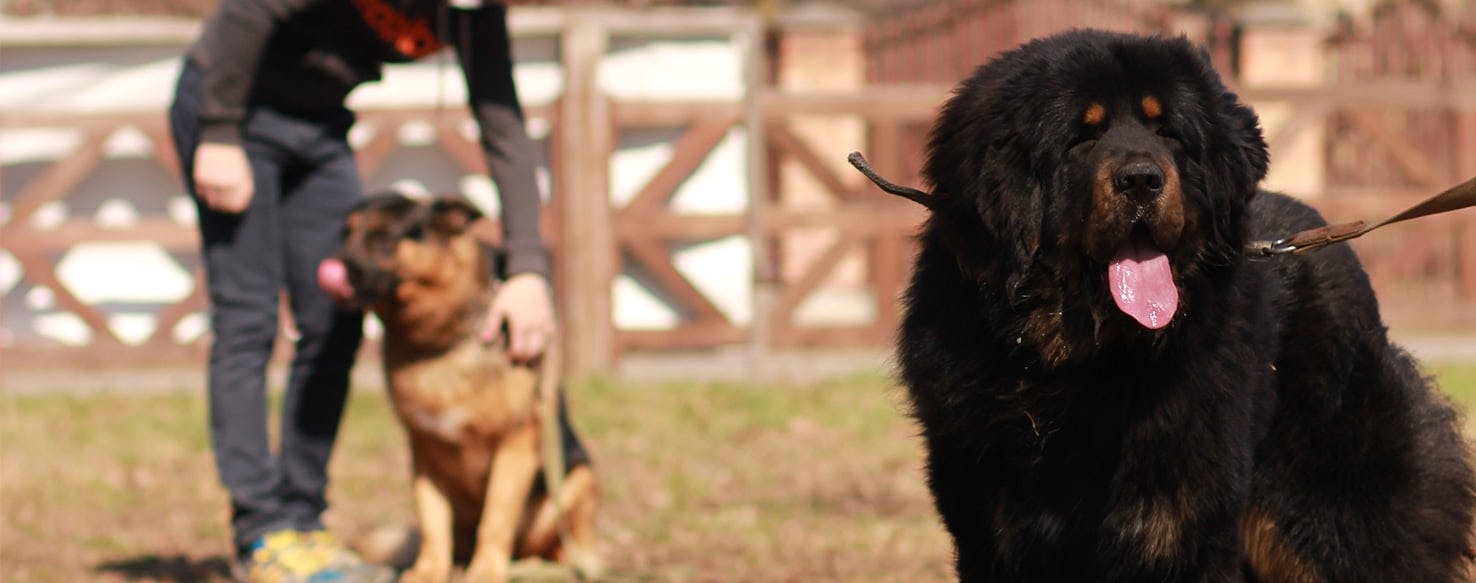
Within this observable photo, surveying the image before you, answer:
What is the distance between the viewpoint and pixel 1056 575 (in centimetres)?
336

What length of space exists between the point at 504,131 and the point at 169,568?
1.87 m

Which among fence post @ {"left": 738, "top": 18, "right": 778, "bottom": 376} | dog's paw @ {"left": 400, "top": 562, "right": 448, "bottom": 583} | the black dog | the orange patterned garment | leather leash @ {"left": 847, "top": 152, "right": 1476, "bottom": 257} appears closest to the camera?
the black dog

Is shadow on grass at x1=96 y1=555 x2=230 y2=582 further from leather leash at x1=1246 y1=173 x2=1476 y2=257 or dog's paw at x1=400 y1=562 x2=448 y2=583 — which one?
leather leash at x1=1246 y1=173 x2=1476 y2=257

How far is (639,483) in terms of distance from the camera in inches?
292

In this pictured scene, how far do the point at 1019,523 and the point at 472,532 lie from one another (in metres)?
2.90

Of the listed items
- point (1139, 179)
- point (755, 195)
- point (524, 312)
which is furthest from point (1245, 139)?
point (755, 195)

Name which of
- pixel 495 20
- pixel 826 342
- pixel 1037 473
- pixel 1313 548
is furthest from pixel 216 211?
pixel 826 342

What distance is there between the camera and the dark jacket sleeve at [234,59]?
4.80m

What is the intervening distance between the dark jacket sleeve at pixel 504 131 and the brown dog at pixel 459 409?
563mm

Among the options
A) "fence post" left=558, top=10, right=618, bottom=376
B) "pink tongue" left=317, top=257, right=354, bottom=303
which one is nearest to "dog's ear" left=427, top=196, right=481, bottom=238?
"pink tongue" left=317, top=257, right=354, bottom=303

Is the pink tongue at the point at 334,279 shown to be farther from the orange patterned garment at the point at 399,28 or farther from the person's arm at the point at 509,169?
the orange patterned garment at the point at 399,28

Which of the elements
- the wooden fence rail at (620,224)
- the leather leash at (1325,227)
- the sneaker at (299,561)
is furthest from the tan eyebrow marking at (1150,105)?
the wooden fence rail at (620,224)

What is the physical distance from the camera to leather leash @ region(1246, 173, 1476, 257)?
3.47m

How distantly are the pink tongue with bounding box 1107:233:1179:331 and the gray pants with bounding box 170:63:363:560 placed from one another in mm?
2716
